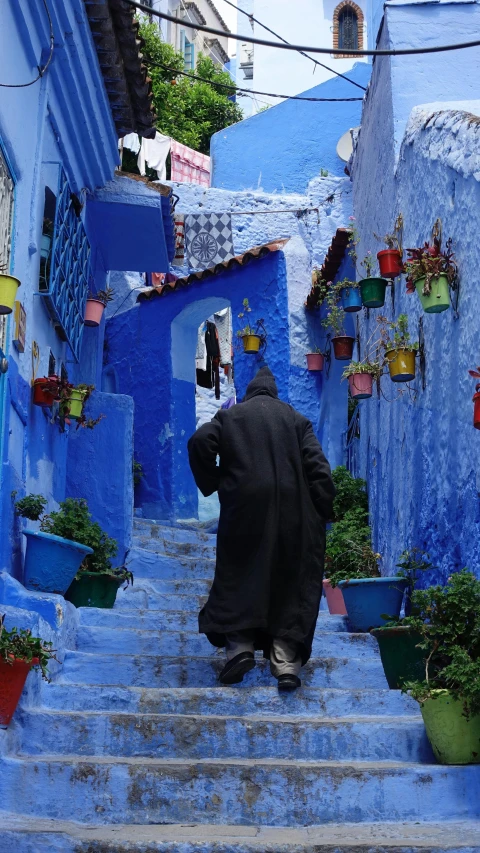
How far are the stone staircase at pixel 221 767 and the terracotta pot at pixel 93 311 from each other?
4.05m

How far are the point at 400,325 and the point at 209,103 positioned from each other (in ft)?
61.5

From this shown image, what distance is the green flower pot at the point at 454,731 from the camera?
4367mm

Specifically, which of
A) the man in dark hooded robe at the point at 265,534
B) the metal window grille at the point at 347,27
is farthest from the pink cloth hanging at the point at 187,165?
the man in dark hooded robe at the point at 265,534

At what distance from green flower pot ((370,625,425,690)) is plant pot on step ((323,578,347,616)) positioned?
214 centimetres

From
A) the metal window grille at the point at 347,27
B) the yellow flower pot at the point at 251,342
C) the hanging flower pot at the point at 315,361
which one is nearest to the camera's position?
the hanging flower pot at the point at 315,361

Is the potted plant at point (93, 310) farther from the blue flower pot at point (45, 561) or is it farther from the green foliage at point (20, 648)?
the green foliage at point (20, 648)

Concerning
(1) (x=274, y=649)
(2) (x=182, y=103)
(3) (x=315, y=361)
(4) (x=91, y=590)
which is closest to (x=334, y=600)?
(4) (x=91, y=590)

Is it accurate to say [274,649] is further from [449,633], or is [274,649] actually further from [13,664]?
[13,664]

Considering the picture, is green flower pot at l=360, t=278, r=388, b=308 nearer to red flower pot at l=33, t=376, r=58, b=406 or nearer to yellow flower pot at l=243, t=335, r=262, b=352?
red flower pot at l=33, t=376, r=58, b=406

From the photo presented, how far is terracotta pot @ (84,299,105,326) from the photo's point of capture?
29.1 ft

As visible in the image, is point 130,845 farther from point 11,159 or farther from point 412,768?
point 11,159

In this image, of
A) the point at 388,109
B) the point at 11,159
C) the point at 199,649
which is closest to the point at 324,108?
the point at 388,109

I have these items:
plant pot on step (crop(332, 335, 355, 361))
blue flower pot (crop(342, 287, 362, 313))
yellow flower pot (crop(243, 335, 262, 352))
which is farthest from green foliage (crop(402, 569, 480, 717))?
yellow flower pot (crop(243, 335, 262, 352))

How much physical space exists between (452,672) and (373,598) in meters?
2.24
